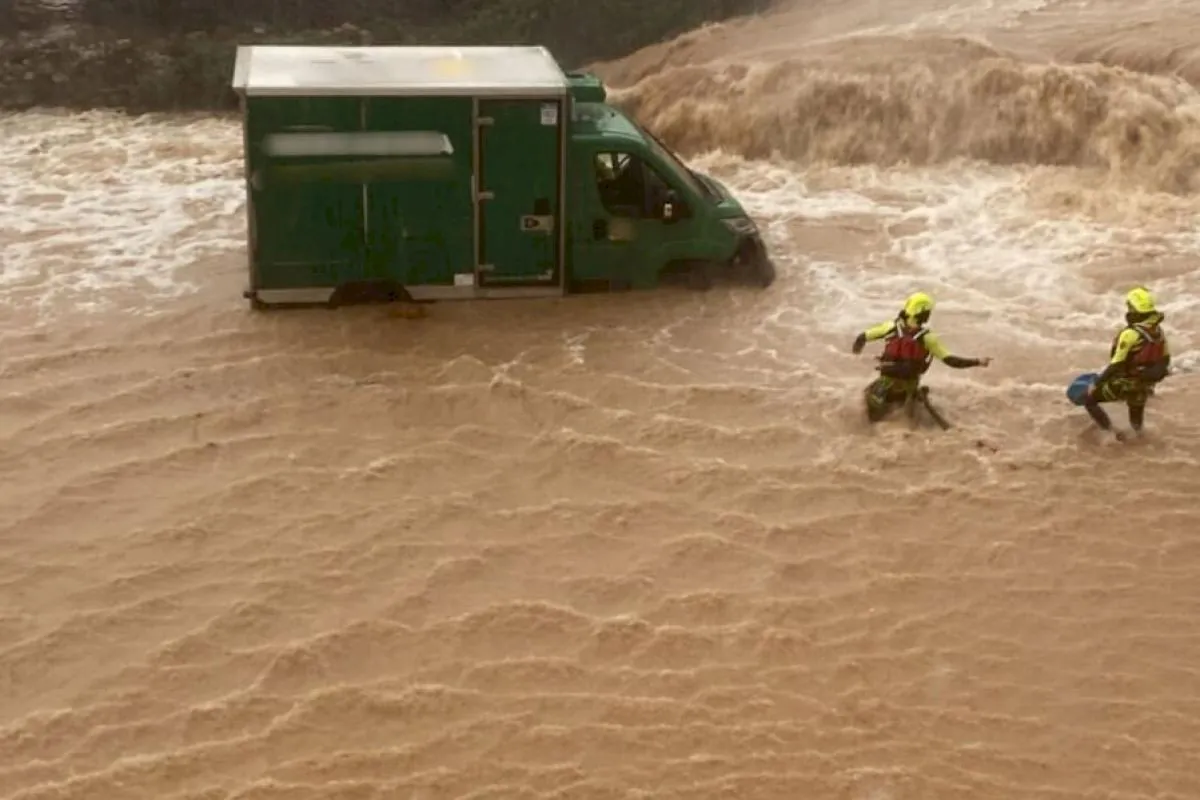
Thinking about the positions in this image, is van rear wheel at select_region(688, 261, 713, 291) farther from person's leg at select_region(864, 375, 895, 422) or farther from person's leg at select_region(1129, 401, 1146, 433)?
person's leg at select_region(1129, 401, 1146, 433)

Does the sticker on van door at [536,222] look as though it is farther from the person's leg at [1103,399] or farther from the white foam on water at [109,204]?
the person's leg at [1103,399]

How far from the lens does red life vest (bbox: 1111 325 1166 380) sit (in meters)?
10.3

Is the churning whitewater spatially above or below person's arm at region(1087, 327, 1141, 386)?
below

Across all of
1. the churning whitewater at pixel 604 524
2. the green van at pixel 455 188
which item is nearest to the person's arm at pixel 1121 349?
the churning whitewater at pixel 604 524

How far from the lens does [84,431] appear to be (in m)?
10.7

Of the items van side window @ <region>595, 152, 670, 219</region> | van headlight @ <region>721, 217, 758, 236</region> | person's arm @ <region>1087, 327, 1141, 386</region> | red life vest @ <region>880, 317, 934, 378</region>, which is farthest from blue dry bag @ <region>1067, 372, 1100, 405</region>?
van side window @ <region>595, 152, 670, 219</region>

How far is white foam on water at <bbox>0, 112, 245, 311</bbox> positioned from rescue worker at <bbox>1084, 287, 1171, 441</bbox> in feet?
25.8

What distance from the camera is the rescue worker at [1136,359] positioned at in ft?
33.8

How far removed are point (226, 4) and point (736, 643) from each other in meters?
17.5

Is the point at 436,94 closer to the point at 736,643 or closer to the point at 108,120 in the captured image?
the point at 736,643

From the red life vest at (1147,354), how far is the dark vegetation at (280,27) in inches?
508

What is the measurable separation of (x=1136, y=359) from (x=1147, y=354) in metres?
0.08

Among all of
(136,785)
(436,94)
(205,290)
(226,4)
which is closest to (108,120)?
(226,4)

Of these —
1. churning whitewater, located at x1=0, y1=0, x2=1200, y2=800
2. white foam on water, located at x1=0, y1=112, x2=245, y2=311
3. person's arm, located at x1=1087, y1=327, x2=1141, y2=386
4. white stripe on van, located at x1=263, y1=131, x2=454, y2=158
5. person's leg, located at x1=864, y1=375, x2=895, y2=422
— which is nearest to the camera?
churning whitewater, located at x1=0, y1=0, x2=1200, y2=800
